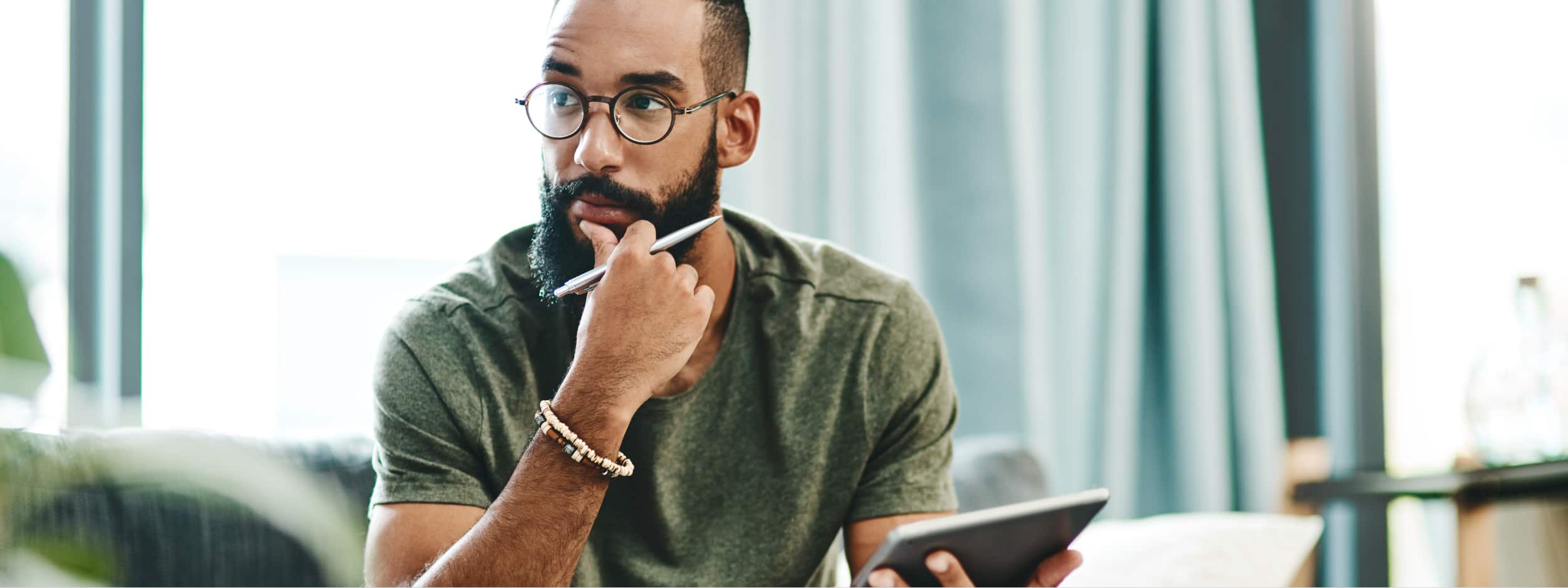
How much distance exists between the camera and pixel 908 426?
50.6 inches

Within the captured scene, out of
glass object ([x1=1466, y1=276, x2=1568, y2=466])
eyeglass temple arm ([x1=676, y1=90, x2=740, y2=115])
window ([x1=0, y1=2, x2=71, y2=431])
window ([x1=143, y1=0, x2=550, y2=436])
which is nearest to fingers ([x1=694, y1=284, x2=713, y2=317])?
eyeglass temple arm ([x1=676, y1=90, x2=740, y2=115])

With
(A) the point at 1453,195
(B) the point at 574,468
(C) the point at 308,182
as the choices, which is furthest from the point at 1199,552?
(A) the point at 1453,195

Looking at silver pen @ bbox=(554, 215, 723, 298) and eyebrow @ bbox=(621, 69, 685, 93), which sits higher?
eyebrow @ bbox=(621, 69, 685, 93)

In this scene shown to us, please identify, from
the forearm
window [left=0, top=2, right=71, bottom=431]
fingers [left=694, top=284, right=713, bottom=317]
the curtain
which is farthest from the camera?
the curtain

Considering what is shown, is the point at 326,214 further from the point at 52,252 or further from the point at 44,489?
the point at 44,489

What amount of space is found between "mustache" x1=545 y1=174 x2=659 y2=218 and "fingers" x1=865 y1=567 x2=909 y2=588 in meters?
0.50

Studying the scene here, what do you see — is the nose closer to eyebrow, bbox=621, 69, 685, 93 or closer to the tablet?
eyebrow, bbox=621, 69, 685, 93

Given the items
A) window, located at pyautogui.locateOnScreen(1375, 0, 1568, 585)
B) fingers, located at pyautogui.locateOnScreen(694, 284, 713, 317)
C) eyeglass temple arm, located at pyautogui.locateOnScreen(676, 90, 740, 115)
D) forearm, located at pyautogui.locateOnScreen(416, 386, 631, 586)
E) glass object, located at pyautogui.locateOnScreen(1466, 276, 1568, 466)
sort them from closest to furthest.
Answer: forearm, located at pyautogui.locateOnScreen(416, 386, 631, 586), fingers, located at pyautogui.locateOnScreen(694, 284, 713, 317), eyeglass temple arm, located at pyautogui.locateOnScreen(676, 90, 740, 115), glass object, located at pyautogui.locateOnScreen(1466, 276, 1568, 466), window, located at pyautogui.locateOnScreen(1375, 0, 1568, 585)

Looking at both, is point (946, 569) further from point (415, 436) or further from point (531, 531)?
point (415, 436)

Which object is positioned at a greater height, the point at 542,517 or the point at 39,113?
the point at 39,113

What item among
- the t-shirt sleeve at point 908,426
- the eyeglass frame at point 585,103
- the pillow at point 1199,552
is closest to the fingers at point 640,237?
the eyeglass frame at point 585,103

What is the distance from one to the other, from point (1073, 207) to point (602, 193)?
52.1 inches

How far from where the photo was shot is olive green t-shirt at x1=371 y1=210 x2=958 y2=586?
116 cm

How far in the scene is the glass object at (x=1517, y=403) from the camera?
2.17 metres
